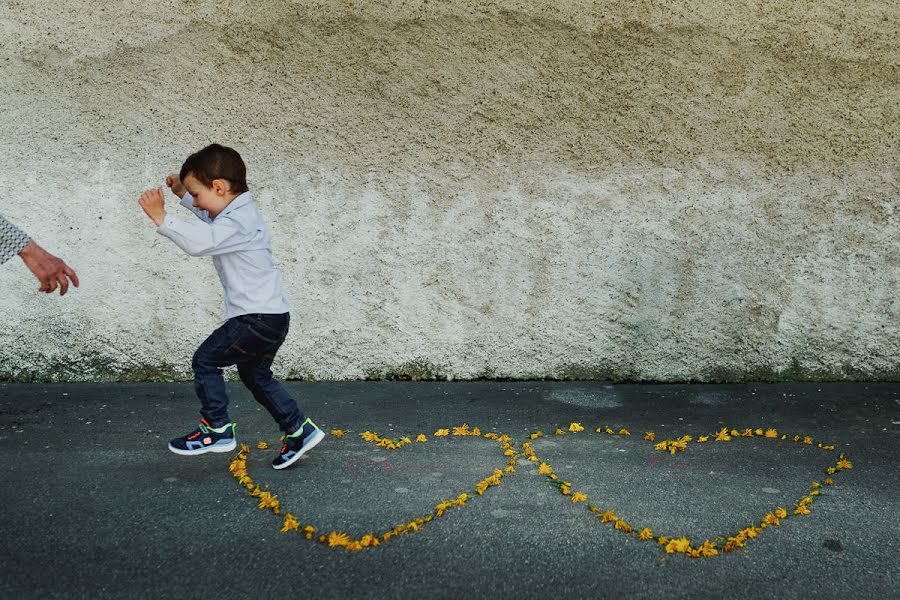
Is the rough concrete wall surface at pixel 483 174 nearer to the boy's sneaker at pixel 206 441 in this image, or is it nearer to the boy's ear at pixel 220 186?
the boy's sneaker at pixel 206 441

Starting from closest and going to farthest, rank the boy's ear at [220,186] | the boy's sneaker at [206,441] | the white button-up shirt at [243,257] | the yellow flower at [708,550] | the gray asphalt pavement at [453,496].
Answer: the gray asphalt pavement at [453,496] < the yellow flower at [708,550] < the white button-up shirt at [243,257] < the boy's ear at [220,186] < the boy's sneaker at [206,441]

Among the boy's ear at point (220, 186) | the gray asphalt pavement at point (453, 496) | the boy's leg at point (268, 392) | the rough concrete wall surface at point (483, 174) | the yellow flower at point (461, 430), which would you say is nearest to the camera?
the gray asphalt pavement at point (453, 496)

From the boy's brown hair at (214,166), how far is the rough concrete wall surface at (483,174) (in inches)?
58.7

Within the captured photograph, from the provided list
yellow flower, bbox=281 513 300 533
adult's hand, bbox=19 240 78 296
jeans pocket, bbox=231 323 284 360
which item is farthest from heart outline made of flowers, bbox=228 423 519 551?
adult's hand, bbox=19 240 78 296

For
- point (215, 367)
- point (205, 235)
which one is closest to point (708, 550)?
point (215, 367)

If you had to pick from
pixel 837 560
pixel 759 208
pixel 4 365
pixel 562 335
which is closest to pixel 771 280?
pixel 759 208

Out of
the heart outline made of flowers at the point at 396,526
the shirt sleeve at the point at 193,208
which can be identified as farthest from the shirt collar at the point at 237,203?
the heart outline made of flowers at the point at 396,526

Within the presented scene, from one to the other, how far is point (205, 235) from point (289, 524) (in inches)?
46.5

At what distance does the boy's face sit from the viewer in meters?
3.34

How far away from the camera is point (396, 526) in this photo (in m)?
2.89

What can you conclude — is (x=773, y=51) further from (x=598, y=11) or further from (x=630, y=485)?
(x=630, y=485)

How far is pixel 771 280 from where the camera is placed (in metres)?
4.89

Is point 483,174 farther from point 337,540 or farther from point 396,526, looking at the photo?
point 337,540

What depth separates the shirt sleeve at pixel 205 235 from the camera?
10.2 feet
